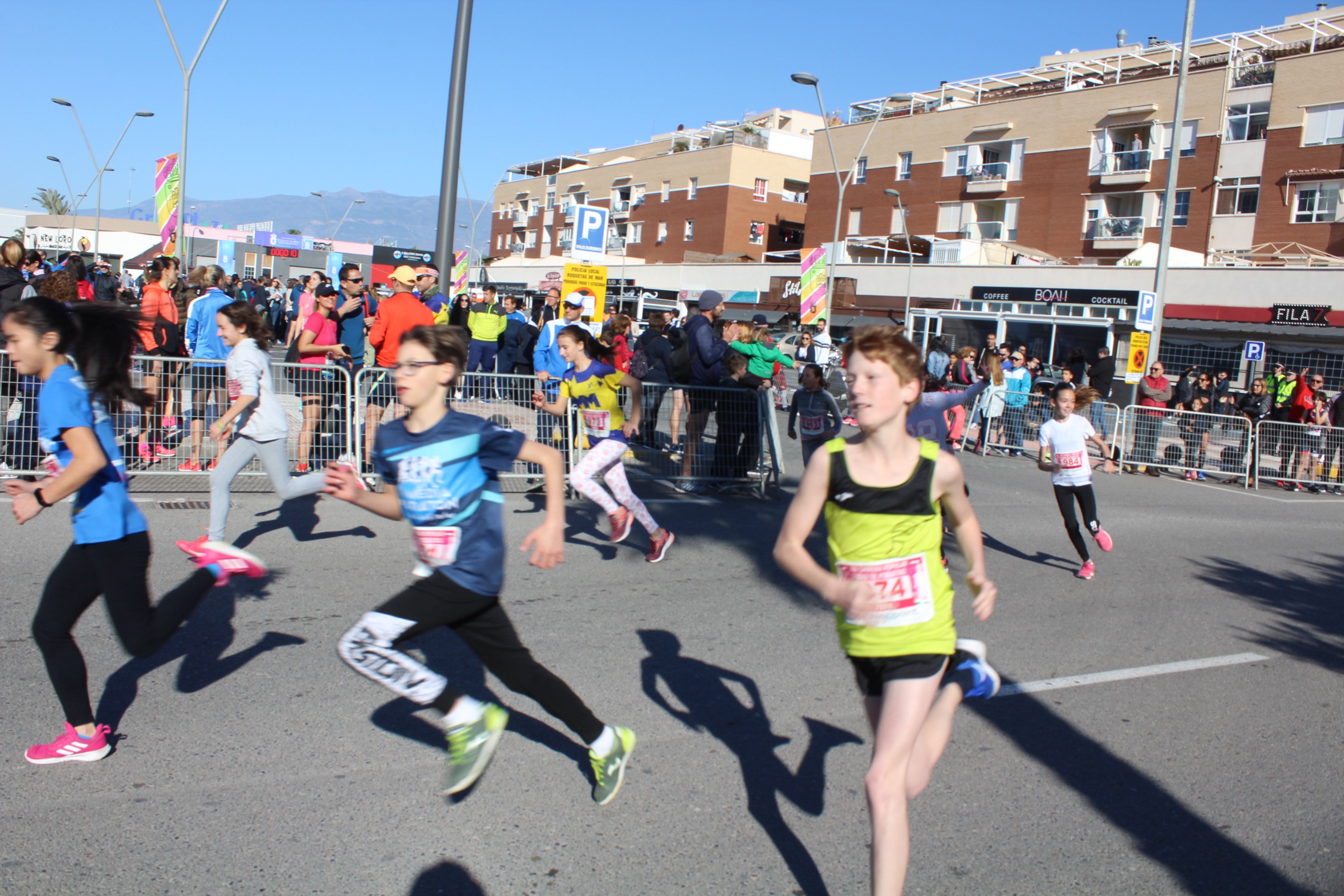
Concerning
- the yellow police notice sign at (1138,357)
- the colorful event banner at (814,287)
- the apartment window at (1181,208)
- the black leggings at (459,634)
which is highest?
the apartment window at (1181,208)

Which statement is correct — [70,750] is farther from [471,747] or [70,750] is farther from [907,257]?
[907,257]

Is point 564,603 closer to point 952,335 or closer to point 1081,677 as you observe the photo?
point 1081,677

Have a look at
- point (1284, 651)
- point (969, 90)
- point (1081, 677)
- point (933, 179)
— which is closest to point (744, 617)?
point (1081, 677)

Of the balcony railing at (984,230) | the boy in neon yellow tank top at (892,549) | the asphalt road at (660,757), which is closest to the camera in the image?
the boy in neon yellow tank top at (892,549)

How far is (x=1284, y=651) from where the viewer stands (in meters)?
6.29

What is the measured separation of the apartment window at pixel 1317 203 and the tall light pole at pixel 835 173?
16073mm

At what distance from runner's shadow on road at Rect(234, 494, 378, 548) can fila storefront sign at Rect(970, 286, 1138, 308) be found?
100.0ft

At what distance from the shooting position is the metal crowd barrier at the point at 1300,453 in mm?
15523

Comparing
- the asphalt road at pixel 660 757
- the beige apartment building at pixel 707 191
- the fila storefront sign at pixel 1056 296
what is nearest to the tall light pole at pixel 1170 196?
the asphalt road at pixel 660 757

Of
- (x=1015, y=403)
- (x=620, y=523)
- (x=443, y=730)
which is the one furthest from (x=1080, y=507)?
(x=1015, y=403)

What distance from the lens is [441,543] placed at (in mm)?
3459

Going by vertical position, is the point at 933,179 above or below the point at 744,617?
above

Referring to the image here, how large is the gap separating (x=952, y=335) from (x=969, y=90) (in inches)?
814

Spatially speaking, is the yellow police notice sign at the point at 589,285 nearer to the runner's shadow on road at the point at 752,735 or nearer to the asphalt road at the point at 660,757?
the asphalt road at the point at 660,757
